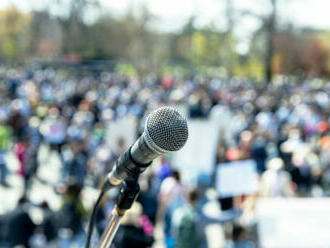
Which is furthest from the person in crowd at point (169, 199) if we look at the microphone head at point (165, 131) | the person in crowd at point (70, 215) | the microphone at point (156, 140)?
the microphone head at point (165, 131)

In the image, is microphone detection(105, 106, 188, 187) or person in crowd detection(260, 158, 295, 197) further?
person in crowd detection(260, 158, 295, 197)

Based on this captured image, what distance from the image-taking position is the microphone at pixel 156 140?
169 cm

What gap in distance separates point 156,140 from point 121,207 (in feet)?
1.13

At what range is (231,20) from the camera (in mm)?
42750

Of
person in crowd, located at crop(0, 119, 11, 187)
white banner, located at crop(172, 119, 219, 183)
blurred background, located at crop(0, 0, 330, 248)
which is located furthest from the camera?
person in crowd, located at crop(0, 119, 11, 187)

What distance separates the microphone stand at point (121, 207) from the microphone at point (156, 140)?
6 cm

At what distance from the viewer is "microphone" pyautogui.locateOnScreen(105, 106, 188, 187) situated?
5.53 feet

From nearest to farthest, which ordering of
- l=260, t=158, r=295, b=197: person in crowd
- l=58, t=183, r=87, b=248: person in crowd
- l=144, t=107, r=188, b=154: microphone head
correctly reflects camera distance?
l=144, t=107, r=188, b=154: microphone head → l=58, t=183, r=87, b=248: person in crowd → l=260, t=158, r=295, b=197: person in crowd

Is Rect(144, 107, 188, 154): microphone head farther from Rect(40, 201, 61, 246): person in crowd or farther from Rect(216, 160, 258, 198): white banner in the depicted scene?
Rect(40, 201, 61, 246): person in crowd

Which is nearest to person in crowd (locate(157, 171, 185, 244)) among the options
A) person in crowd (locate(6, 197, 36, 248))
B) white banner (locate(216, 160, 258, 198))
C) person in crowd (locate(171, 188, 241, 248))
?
person in crowd (locate(171, 188, 241, 248))

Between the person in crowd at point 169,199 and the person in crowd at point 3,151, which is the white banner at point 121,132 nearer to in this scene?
the person in crowd at point 3,151

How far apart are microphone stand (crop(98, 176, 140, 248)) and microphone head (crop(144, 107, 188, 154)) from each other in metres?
0.26

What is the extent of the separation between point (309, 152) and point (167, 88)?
15187 mm

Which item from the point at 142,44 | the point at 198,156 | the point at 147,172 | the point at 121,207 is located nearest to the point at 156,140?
the point at 121,207
